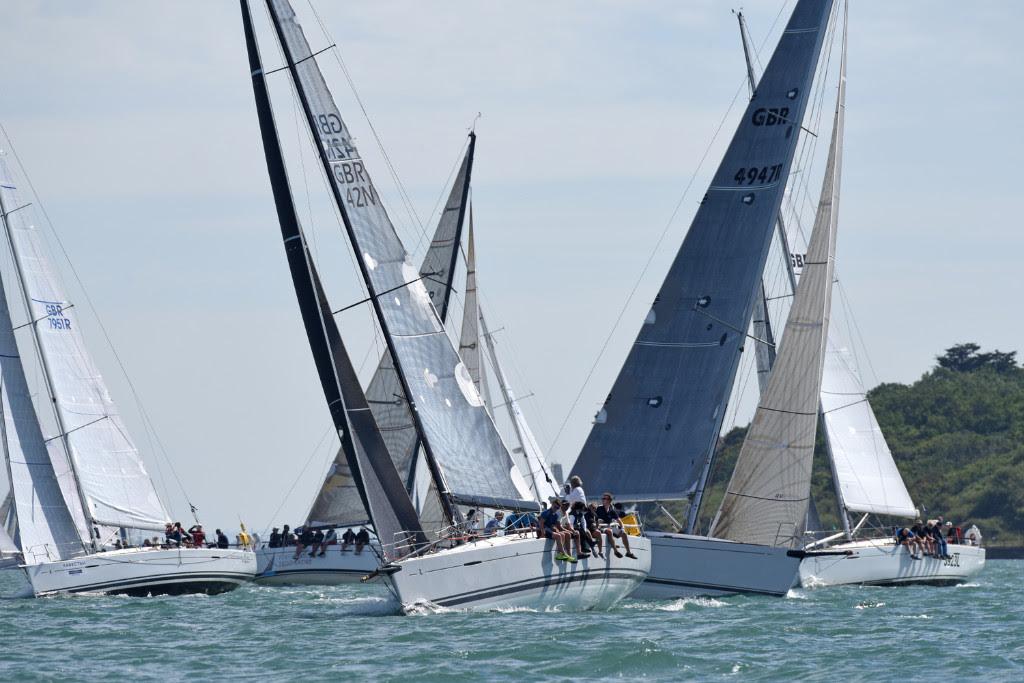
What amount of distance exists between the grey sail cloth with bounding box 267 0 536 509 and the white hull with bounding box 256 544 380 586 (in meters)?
16.5

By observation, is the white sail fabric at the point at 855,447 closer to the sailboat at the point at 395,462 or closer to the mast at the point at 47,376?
the sailboat at the point at 395,462

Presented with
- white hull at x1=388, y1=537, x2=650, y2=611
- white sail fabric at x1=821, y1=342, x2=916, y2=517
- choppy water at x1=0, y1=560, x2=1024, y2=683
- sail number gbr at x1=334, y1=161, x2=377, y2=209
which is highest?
sail number gbr at x1=334, y1=161, x2=377, y2=209

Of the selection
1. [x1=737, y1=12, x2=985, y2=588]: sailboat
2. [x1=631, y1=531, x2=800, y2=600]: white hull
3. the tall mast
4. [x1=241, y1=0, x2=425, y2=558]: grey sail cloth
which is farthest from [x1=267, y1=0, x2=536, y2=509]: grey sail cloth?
[x1=737, y1=12, x2=985, y2=588]: sailboat

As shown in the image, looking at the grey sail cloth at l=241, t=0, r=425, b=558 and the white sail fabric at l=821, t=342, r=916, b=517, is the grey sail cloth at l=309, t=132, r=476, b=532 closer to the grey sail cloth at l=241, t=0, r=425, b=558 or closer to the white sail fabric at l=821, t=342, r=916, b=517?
the white sail fabric at l=821, t=342, r=916, b=517

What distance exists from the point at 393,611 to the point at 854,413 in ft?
52.7

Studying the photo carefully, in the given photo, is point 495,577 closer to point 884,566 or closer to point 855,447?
point 884,566

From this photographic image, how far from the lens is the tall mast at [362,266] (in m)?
28.5

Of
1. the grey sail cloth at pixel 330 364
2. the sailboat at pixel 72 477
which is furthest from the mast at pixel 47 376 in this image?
the grey sail cloth at pixel 330 364

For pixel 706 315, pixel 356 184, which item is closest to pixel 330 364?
pixel 356 184

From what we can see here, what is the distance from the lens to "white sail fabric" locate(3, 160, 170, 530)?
4122 centimetres

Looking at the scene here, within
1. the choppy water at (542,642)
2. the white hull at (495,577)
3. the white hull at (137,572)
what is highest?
the white hull at (137,572)

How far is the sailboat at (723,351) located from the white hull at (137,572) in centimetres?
1012

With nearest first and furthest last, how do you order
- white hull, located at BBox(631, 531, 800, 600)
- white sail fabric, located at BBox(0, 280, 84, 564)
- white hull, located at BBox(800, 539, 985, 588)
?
white hull, located at BBox(631, 531, 800, 600) → white hull, located at BBox(800, 539, 985, 588) → white sail fabric, located at BBox(0, 280, 84, 564)

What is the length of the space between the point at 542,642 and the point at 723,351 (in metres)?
11.0
